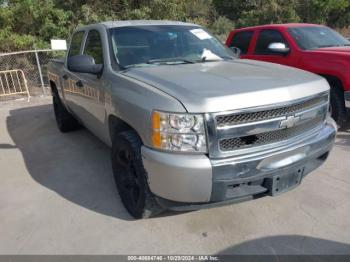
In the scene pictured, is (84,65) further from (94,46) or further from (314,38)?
(314,38)

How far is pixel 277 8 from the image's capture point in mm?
21938

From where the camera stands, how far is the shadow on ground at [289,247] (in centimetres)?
277

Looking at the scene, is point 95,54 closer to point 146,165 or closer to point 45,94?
point 146,165

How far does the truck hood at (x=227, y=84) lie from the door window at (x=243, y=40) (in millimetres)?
3706

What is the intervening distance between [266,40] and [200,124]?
15.7ft

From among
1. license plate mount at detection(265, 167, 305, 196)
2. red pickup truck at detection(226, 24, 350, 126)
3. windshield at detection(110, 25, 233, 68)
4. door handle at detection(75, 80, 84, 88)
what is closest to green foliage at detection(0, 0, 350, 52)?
red pickup truck at detection(226, 24, 350, 126)

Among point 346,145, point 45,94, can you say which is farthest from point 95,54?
point 45,94

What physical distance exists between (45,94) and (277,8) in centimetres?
1670

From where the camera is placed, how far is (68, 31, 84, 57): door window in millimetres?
4906

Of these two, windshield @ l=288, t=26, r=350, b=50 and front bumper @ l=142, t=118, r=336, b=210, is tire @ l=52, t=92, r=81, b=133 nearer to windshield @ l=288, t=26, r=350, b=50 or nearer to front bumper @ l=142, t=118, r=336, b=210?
front bumper @ l=142, t=118, r=336, b=210

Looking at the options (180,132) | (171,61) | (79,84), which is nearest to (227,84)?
(180,132)

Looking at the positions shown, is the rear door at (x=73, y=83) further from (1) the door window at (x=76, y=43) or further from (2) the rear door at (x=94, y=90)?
(2) the rear door at (x=94, y=90)

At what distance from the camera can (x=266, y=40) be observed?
22.1ft

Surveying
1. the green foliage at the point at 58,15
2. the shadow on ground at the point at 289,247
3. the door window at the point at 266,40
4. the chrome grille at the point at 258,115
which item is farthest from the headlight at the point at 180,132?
the green foliage at the point at 58,15
